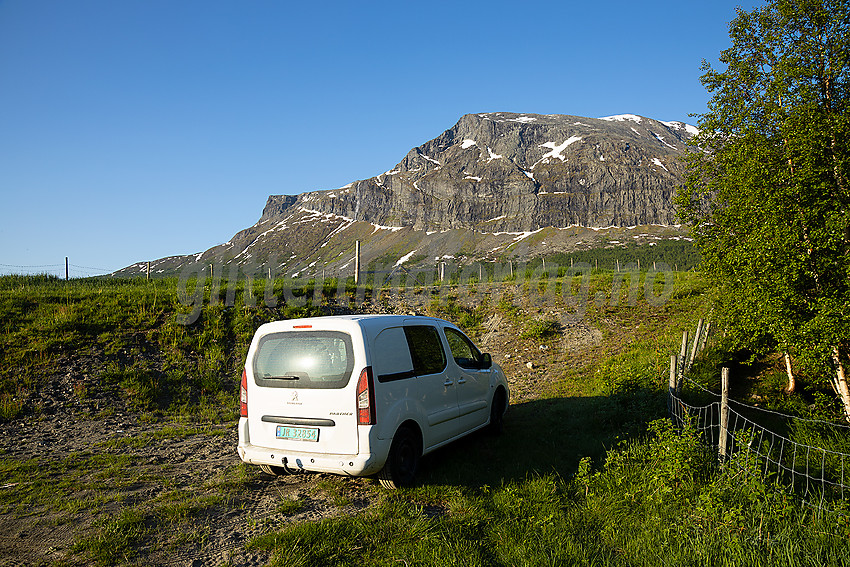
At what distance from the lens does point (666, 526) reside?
4.57 metres

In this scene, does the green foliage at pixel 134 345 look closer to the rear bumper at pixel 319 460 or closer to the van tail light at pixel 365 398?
the rear bumper at pixel 319 460

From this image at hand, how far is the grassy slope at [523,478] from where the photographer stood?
413cm

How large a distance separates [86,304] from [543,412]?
11.8m

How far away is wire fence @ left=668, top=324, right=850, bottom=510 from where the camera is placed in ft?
17.4

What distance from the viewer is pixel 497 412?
28.2ft

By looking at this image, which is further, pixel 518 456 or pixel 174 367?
pixel 174 367

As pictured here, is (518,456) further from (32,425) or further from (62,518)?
(32,425)

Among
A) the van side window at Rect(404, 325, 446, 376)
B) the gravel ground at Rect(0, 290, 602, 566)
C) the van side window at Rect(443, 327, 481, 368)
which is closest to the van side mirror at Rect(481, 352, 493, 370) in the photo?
the van side window at Rect(443, 327, 481, 368)

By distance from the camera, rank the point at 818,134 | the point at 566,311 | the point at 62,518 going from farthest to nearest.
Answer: the point at 566,311
the point at 818,134
the point at 62,518

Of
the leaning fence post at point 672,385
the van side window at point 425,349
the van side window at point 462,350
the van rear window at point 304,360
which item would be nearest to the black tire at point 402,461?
the van side window at point 425,349

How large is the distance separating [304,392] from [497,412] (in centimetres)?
392

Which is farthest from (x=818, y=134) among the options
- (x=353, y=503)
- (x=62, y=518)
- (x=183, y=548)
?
(x=62, y=518)

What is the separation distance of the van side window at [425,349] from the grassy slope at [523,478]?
1.33 meters

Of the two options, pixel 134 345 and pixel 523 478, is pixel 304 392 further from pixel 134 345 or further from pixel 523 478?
pixel 134 345
